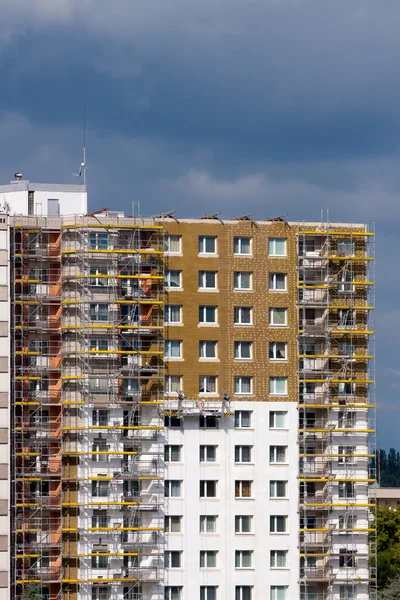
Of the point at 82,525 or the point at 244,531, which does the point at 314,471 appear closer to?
the point at 244,531

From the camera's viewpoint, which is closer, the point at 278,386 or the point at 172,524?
the point at 172,524

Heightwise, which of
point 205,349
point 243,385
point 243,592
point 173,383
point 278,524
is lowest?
point 243,592

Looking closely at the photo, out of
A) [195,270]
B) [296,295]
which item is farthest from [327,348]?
[195,270]

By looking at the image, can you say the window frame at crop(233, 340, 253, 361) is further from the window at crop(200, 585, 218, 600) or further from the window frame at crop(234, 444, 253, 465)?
the window at crop(200, 585, 218, 600)

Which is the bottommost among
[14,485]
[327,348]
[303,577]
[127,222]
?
[303,577]

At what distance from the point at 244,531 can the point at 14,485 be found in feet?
67.9

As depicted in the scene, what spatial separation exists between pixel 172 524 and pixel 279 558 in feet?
33.2

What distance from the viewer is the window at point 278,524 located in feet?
404

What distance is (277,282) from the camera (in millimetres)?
126688

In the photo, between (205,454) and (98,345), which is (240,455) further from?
(98,345)

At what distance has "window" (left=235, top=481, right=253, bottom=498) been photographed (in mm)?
123125

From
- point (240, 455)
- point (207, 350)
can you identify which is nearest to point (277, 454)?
point (240, 455)

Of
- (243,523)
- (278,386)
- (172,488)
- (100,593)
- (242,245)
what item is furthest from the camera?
(242,245)

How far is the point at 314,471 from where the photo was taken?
125m
